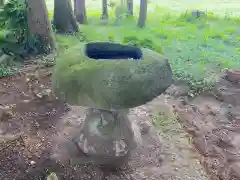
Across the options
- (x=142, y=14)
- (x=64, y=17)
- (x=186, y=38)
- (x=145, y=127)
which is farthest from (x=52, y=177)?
(x=142, y=14)

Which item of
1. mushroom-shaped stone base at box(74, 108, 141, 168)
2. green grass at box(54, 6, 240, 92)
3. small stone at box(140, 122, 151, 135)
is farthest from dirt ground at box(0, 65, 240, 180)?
green grass at box(54, 6, 240, 92)

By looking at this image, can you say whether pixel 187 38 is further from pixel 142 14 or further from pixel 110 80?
pixel 110 80

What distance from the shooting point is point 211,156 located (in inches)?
189

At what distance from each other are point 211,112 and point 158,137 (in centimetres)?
179

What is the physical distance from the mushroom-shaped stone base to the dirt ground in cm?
17

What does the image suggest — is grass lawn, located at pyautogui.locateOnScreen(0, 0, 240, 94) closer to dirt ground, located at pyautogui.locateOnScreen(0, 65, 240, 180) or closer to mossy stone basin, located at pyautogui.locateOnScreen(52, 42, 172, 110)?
dirt ground, located at pyautogui.locateOnScreen(0, 65, 240, 180)

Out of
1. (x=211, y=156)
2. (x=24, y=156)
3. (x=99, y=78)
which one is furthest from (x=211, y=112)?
(x=24, y=156)

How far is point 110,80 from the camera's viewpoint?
3.64 metres

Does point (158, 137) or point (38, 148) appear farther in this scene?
point (158, 137)

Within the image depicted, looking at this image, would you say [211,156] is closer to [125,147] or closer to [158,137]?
[158,137]

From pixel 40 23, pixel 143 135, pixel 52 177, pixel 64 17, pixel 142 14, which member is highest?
pixel 40 23

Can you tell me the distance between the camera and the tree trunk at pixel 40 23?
761cm

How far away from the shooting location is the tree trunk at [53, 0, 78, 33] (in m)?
9.52

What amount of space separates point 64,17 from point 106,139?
6436 millimetres
